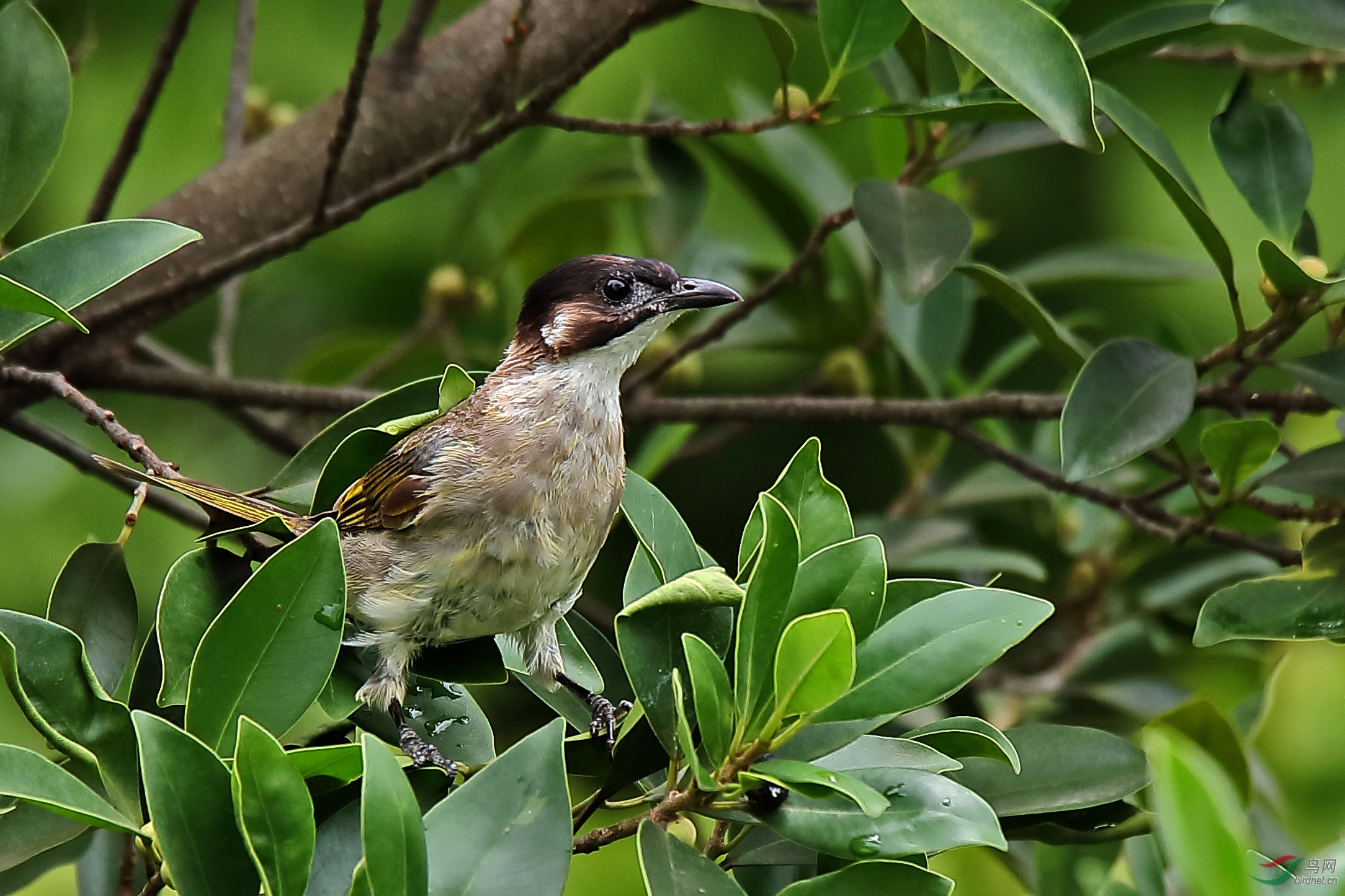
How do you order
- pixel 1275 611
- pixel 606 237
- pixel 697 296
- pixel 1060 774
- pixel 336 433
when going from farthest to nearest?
pixel 606 237 → pixel 697 296 → pixel 336 433 → pixel 1275 611 → pixel 1060 774

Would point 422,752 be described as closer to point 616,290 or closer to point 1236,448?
point 616,290

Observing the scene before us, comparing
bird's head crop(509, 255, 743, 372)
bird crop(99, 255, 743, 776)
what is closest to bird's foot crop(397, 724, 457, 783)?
bird crop(99, 255, 743, 776)

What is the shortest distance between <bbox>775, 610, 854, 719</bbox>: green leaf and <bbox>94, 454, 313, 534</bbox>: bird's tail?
965 millimetres

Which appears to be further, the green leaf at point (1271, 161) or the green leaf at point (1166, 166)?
the green leaf at point (1271, 161)

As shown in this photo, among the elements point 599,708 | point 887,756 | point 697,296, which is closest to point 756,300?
point 697,296

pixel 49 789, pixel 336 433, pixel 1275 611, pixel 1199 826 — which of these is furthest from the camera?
pixel 336 433

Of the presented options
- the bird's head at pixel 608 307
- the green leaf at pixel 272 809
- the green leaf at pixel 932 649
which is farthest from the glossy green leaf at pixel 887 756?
the bird's head at pixel 608 307

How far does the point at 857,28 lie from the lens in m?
2.57

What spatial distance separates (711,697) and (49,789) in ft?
2.57

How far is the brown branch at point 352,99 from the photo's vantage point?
259cm

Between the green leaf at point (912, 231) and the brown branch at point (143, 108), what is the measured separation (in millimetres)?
1644

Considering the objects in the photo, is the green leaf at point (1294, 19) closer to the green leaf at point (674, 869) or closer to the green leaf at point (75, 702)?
the green leaf at point (674, 869)

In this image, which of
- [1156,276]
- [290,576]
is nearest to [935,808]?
[290,576]

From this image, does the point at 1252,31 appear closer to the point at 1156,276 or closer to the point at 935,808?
the point at 1156,276
